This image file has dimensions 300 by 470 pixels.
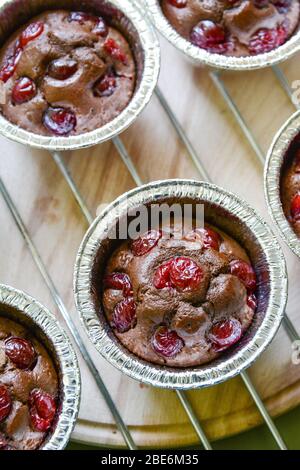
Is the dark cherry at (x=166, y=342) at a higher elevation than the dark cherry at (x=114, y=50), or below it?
below

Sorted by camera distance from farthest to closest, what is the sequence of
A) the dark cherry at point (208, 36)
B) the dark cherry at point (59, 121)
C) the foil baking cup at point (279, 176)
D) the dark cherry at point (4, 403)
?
the dark cherry at point (208, 36)
the dark cherry at point (59, 121)
the foil baking cup at point (279, 176)
the dark cherry at point (4, 403)

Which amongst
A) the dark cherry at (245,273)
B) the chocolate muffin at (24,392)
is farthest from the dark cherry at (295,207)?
the chocolate muffin at (24,392)

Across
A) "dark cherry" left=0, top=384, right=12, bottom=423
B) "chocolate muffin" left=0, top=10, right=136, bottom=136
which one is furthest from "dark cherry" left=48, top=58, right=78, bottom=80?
"dark cherry" left=0, top=384, right=12, bottom=423

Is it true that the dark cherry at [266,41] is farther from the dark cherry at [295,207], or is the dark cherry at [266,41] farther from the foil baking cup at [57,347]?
the foil baking cup at [57,347]

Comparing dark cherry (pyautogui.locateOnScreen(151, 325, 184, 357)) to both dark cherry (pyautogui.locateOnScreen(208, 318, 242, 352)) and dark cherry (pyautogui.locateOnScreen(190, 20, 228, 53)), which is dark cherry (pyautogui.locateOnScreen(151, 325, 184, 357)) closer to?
dark cherry (pyautogui.locateOnScreen(208, 318, 242, 352))

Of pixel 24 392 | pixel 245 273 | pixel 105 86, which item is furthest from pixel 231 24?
pixel 24 392

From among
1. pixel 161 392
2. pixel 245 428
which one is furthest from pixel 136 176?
pixel 245 428
